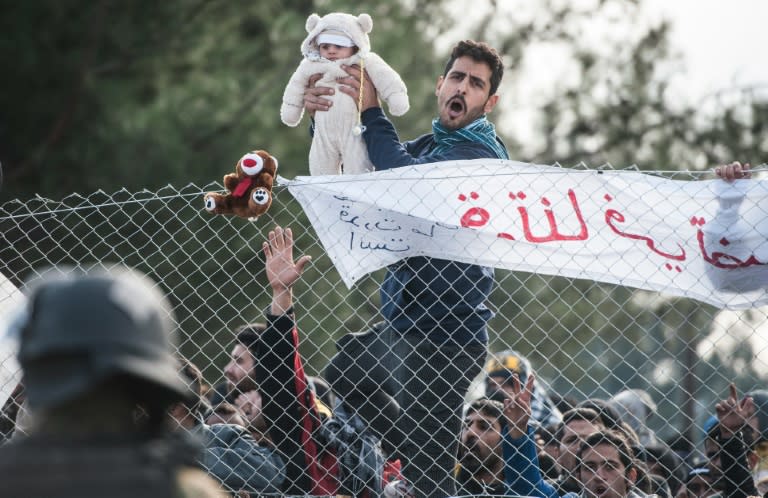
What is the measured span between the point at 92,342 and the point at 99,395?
0.10 m

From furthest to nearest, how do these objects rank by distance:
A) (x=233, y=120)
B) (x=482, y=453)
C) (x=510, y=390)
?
(x=233, y=120) < (x=510, y=390) < (x=482, y=453)

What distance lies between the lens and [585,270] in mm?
4613

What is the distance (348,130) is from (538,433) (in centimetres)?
199

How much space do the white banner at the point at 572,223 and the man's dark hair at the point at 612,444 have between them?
2.25 ft

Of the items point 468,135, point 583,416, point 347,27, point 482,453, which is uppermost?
point 347,27

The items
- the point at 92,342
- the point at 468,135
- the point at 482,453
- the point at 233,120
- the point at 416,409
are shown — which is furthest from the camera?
the point at 233,120

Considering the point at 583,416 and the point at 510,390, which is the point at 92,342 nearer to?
the point at 583,416

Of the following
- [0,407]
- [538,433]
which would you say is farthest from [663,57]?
[0,407]

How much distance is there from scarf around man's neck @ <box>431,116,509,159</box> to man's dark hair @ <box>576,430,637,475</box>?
1.26 meters

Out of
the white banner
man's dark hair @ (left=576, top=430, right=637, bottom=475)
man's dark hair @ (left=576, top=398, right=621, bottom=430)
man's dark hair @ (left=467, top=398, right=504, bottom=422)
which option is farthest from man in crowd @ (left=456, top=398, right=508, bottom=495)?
the white banner

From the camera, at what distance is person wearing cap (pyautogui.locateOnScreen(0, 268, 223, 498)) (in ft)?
6.12

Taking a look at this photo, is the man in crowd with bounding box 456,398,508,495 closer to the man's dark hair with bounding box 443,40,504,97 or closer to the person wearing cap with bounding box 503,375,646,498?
the person wearing cap with bounding box 503,375,646,498

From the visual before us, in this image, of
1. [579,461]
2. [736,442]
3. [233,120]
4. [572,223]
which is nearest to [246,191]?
[572,223]

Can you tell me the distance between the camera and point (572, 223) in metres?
4.65
